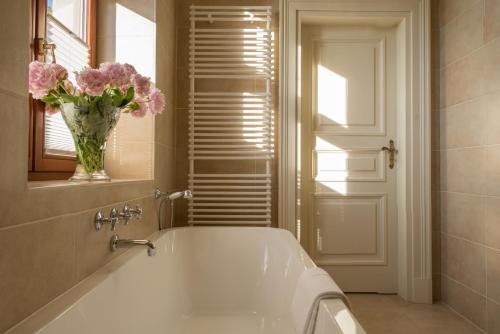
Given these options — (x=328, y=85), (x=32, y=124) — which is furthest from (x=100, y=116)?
(x=328, y=85)

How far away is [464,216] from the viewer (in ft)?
7.87

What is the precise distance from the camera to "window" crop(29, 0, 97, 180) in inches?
60.7

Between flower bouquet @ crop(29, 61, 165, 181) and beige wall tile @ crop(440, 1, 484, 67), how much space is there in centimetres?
200

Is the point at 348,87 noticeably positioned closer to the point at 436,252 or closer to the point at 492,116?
the point at 492,116

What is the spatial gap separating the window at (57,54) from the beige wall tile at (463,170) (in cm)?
227

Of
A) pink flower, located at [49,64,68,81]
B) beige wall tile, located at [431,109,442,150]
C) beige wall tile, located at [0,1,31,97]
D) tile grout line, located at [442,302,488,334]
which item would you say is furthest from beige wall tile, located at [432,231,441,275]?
beige wall tile, located at [0,1,31,97]

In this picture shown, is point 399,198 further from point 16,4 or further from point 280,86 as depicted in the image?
point 16,4

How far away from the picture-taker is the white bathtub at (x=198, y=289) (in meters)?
1.07

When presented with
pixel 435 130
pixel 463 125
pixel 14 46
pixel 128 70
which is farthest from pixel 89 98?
pixel 435 130

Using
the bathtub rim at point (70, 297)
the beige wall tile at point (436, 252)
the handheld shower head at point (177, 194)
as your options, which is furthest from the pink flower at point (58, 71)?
the beige wall tile at point (436, 252)

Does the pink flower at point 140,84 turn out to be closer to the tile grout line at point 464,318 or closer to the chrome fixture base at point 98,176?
the chrome fixture base at point 98,176

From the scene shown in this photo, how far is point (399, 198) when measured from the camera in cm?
279

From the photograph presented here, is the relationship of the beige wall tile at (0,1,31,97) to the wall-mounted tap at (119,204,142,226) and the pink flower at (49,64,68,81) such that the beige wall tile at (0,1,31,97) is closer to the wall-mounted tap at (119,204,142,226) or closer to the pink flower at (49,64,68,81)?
the pink flower at (49,64,68,81)

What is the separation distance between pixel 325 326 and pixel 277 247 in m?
1.14
